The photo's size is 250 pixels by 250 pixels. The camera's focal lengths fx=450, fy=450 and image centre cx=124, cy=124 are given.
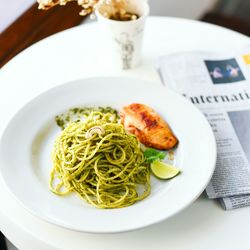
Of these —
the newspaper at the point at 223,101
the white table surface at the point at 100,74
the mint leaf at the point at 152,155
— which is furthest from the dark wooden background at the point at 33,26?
the mint leaf at the point at 152,155

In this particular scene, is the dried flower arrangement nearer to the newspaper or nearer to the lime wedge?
the newspaper

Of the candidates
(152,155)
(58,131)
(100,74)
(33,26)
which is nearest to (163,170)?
(152,155)

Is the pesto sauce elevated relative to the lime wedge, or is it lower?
elevated

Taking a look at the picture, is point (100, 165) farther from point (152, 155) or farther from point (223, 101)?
point (223, 101)

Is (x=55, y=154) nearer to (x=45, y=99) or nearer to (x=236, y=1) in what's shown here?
(x=45, y=99)

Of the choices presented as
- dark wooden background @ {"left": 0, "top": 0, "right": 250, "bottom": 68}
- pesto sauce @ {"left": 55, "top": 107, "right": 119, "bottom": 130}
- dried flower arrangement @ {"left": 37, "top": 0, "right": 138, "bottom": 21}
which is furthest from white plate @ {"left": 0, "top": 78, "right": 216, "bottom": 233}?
dark wooden background @ {"left": 0, "top": 0, "right": 250, "bottom": 68}
